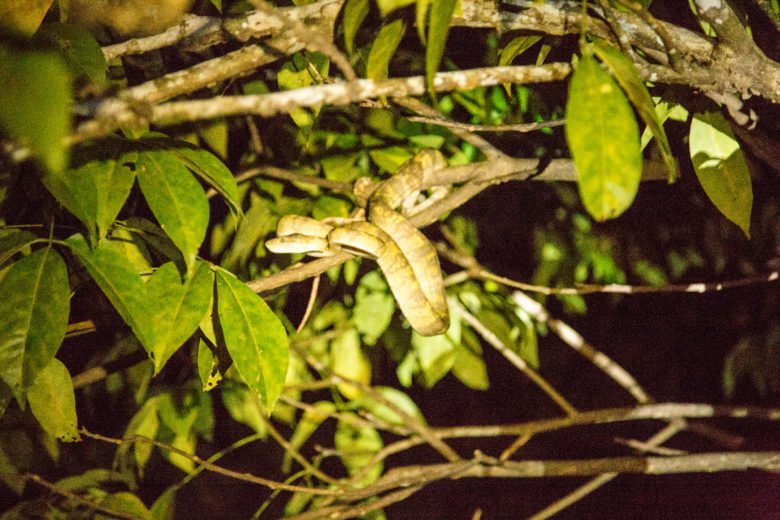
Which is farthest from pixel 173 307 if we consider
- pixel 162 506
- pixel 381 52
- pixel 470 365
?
pixel 470 365

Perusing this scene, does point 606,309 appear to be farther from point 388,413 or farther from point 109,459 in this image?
point 109,459

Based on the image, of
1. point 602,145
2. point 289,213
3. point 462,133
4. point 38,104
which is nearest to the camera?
point 38,104

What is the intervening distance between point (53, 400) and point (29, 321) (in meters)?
0.49

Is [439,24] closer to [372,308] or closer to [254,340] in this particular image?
[254,340]

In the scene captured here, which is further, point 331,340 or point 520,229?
point 520,229

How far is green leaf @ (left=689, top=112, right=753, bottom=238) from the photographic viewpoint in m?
1.66

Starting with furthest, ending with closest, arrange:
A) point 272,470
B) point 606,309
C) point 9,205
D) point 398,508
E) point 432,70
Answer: point 606,309, point 398,508, point 272,470, point 9,205, point 432,70

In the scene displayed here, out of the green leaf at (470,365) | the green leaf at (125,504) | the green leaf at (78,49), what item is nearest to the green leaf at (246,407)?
the green leaf at (125,504)

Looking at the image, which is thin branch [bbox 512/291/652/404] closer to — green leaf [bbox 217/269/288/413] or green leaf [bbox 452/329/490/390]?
green leaf [bbox 452/329/490/390]

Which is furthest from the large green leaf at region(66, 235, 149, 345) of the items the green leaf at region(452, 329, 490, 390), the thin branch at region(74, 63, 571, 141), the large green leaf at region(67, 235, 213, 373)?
the green leaf at region(452, 329, 490, 390)

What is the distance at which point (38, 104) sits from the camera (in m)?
0.74

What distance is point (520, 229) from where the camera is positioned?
4449 mm

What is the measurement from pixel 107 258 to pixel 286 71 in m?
0.89

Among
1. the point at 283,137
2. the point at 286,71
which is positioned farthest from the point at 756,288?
the point at 286,71
